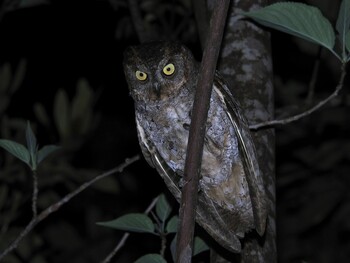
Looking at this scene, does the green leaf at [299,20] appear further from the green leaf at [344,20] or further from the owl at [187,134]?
the owl at [187,134]

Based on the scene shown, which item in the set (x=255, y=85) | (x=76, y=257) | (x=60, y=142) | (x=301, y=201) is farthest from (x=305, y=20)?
(x=76, y=257)

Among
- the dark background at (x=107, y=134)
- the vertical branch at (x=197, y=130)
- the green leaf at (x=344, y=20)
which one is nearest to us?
the vertical branch at (x=197, y=130)

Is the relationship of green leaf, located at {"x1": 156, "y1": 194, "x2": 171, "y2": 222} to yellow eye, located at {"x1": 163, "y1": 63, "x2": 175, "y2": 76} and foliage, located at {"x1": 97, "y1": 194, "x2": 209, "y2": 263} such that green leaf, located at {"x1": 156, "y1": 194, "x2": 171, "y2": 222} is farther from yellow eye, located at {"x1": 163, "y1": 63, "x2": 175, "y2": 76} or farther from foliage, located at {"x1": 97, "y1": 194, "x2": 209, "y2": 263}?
yellow eye, located at {"x1": 163, "y1": 63, "x2": 175, "y2": 76}

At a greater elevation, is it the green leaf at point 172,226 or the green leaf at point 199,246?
the green leaf at point 172,226

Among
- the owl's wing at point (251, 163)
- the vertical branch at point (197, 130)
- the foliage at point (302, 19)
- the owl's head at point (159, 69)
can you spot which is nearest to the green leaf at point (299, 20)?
the foliage at point (302, 19)

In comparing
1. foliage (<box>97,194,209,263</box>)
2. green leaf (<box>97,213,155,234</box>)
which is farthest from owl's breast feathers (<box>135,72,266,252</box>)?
green leaf (<box>97,213,155,234</box>)

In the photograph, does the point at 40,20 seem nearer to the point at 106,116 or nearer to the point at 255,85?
the point at 106,116

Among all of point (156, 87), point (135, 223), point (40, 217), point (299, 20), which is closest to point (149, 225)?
point (135, 223)
